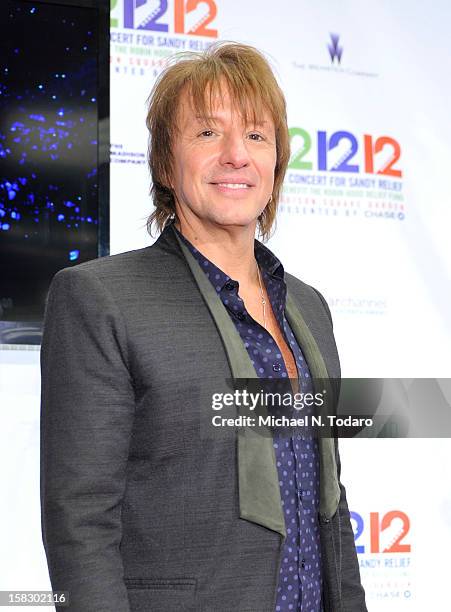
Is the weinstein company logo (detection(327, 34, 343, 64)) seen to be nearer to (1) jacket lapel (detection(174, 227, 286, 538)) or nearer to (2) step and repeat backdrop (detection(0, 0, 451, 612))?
(2) step and repeat backdrop (detection(0, 0, 451, 612))

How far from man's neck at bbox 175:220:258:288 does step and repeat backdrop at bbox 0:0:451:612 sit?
3.83 ft

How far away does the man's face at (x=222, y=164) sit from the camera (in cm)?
131

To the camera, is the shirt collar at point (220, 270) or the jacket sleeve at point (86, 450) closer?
the jacket sleeve at point (86, 450)

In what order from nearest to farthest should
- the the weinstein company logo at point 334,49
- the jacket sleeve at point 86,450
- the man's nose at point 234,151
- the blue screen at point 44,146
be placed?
1. the jacket sleeve at point 86,450
2. the man's nose at point 234,151
3. the blue screen at point 44,146
4. the the weinstein company logo at point 334,49

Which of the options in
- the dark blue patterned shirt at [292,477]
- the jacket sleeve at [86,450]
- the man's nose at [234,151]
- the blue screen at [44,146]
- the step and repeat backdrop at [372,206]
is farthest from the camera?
the step and repeat backdrop at [372,206]

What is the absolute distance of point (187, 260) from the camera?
1.29 m

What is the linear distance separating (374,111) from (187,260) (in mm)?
1703

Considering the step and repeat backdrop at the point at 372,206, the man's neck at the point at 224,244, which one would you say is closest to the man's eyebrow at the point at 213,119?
the man's neck at the point at 224,244

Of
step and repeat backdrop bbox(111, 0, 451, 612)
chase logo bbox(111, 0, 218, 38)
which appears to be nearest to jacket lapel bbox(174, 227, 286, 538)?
step and repeat backdrop bbox(111, 0, 451, 612)

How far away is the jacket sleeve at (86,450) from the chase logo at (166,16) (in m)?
1.63

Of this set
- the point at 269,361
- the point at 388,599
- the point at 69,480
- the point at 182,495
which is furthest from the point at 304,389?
the point at 388,599

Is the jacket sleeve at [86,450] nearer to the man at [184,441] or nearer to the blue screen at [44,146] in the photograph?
the man at [184,441]

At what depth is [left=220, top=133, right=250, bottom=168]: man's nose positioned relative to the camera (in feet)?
4.28

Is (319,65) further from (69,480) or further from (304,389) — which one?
(69,480)
